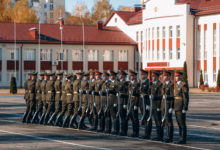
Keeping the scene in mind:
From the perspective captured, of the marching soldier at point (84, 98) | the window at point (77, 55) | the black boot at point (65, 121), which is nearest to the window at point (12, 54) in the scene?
the window at point (77, 55)

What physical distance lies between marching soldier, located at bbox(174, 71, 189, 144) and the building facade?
4551cm

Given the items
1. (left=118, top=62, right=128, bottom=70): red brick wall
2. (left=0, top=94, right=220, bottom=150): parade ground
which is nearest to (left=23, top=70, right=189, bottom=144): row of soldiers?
(left=0, top=94, right=220, bottom=150): parade ground

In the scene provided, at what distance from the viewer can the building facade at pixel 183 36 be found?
59.1m

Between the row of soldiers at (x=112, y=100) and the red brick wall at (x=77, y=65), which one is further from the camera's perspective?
the red brick wall at (x=77, y=65)

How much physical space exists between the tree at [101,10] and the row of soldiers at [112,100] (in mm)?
84407

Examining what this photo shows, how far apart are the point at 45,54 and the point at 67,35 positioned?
4256mm

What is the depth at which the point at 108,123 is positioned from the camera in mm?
15875

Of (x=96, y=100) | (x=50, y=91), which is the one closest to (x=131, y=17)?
(x=50, y=91)

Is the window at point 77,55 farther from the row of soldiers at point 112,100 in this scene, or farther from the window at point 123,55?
the row of soldiers at point 112,100

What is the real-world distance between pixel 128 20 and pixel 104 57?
7.95 metres

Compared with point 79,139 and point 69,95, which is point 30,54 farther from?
point 79,139

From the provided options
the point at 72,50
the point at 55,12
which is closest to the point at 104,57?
the point at 72,50

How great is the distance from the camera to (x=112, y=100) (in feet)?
51.4

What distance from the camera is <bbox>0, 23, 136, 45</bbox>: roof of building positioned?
66000 mm
